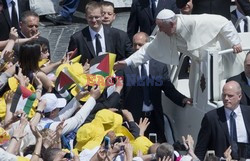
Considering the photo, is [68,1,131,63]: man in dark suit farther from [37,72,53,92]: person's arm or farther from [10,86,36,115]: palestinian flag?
[10,86,36,115]: palestinian flag

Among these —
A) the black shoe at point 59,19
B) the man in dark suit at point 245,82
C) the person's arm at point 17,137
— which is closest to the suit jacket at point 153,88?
the man in dark suit at point 245,82

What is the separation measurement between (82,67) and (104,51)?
3.68ft

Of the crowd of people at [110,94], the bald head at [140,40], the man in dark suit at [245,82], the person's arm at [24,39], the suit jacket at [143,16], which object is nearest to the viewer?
the crowd of people at [110,94]

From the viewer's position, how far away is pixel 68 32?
21656mm

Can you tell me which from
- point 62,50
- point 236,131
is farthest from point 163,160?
point 62,50

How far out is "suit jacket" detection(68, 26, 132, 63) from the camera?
1689 centimetres

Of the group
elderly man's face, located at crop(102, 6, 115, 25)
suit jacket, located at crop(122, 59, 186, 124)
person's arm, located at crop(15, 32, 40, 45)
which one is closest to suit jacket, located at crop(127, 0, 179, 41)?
elderly man's face, located at crop(102, 6, 115, 25)

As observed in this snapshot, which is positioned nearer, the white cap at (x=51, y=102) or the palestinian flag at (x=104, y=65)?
the white cap at (x=51, y=102)

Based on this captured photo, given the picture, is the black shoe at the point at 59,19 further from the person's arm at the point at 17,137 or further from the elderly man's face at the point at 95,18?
the person's arm at the point at 17,137

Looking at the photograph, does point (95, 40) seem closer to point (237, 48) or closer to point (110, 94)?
point (110, 94)

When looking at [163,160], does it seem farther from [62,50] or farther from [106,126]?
[62,50]

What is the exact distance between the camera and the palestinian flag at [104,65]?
1582cm

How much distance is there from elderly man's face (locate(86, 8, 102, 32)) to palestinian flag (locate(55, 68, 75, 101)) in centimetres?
142

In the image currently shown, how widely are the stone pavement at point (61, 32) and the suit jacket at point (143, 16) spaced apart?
1778 mm
